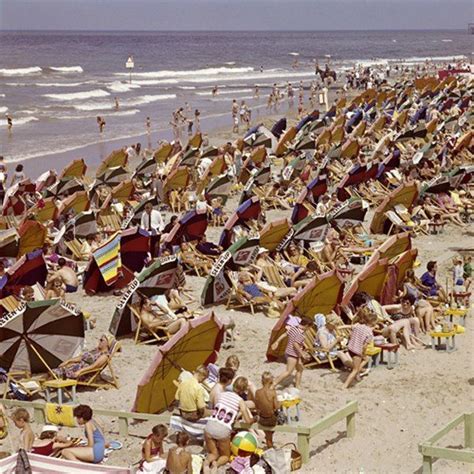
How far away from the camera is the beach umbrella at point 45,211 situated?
53.5ft

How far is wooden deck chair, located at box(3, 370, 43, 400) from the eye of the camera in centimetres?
947

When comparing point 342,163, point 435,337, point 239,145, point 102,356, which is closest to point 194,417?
point 102,356

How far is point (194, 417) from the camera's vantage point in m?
8.29

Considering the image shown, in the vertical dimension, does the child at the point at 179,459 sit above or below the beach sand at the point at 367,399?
above

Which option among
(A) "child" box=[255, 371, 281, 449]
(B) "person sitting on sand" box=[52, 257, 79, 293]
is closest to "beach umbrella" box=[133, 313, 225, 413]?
(A) "child" box=[255, 371, 281, 449]

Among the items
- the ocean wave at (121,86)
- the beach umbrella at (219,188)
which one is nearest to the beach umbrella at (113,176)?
the beach umbrella at (219,188)

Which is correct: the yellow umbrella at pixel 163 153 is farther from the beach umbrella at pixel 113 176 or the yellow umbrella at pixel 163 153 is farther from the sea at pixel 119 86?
the sea at pixel 119 86

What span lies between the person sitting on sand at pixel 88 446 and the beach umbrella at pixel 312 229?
6.76 metres

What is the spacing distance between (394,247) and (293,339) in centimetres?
342

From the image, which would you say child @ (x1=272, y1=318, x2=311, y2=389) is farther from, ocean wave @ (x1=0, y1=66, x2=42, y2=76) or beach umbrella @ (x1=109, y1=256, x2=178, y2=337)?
ocean wave @ (x1=0, y1=66, x2=42, y2=76)

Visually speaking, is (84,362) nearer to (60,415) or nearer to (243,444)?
(60,415)

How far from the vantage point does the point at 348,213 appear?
49.9 feet

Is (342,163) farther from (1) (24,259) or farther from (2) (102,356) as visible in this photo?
(2) (102,356)

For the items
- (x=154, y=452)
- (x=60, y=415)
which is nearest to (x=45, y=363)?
(x=60, y=415)
